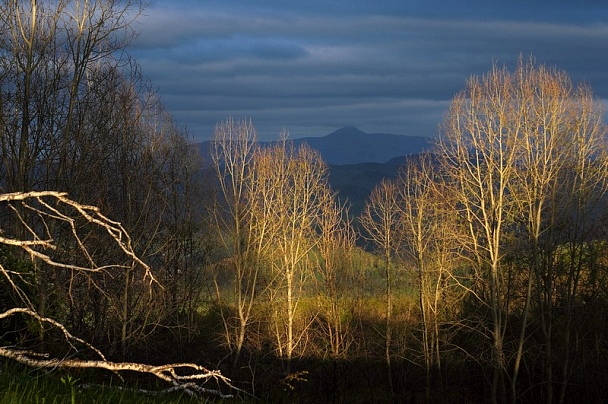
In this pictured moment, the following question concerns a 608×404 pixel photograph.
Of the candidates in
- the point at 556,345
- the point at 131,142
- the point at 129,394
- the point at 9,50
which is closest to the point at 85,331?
the point at 131,142

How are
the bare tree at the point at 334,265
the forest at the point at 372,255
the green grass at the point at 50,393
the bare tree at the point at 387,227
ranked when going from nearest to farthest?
the green grass at the point at 50,393
the forest at the point at 372,255
the bare tree at the point at 334,265
the bare tree at the point at 387,227

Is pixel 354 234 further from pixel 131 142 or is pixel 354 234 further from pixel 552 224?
pixel 131 142

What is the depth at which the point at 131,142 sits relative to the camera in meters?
28.2

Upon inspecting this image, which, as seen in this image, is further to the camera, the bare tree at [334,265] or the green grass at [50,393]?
the bare tree at [334,265]

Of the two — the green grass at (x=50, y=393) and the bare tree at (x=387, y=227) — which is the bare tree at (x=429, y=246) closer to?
the bare tree at (x=387, y=227)

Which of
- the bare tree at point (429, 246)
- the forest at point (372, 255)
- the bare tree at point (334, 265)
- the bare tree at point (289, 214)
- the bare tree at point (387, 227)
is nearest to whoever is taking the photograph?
the forest at point (372, 255)

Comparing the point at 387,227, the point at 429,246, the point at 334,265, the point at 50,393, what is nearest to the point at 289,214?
the point at 334,265

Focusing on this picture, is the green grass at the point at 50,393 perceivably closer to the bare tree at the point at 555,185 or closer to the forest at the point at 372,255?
the forest at the point at 372,255

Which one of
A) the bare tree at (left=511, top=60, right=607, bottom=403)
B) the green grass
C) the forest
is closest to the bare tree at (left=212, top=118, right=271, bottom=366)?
the forest

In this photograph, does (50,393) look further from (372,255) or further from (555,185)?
(372,255)

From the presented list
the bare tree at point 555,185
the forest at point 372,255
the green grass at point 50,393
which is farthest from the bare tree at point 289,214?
the green grass at point 50,393

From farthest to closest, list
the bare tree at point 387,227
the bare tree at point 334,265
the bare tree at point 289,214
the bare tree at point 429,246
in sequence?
the bare tree at point 387,227, the bare tree at point 334,265, the bare tree at point 289,214, the bare tree at point 429,246

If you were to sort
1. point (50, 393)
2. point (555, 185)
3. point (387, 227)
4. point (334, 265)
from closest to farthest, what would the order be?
1. point (50, 393)
2. point (555, 185)
3. point (334, 265)
4. point (387, 227)

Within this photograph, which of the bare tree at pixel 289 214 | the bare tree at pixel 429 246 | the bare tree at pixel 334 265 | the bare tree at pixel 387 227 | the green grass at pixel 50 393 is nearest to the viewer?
the green grass at pixel 50 393
